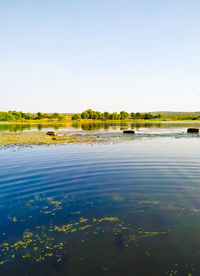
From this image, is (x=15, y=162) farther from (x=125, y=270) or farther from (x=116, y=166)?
(x=125, y=270)

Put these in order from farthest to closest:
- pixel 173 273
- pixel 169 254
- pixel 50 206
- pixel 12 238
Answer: pixel 50 206
pixel 12 238
pixel 169 254
pixel 173 273

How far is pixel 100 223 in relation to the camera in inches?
299

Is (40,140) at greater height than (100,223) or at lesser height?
greater

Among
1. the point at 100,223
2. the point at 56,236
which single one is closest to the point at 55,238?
the point at 56,236

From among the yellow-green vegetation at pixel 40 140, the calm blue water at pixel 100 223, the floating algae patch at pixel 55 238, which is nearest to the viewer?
the calm blue water at pixel 100 223

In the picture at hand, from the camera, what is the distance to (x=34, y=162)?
19094 millimetres

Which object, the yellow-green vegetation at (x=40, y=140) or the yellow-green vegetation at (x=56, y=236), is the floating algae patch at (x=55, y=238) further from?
the yellow-green vegetation at (x=40, y=140)

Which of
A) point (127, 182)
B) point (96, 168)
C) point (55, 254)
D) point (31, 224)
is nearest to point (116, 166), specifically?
point (96, 168)

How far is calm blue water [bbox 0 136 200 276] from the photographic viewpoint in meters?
5.43

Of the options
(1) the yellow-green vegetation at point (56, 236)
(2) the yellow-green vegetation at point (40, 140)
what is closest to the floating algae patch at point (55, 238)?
(1) the yellow-green vegetation at point (56, 236)

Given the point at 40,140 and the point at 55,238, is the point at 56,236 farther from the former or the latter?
the point at 40,140

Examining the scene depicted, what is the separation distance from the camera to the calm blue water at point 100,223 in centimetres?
543

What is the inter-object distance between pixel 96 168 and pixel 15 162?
9.14 m

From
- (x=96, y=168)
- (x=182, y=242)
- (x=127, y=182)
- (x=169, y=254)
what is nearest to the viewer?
(x=169, y=254)
